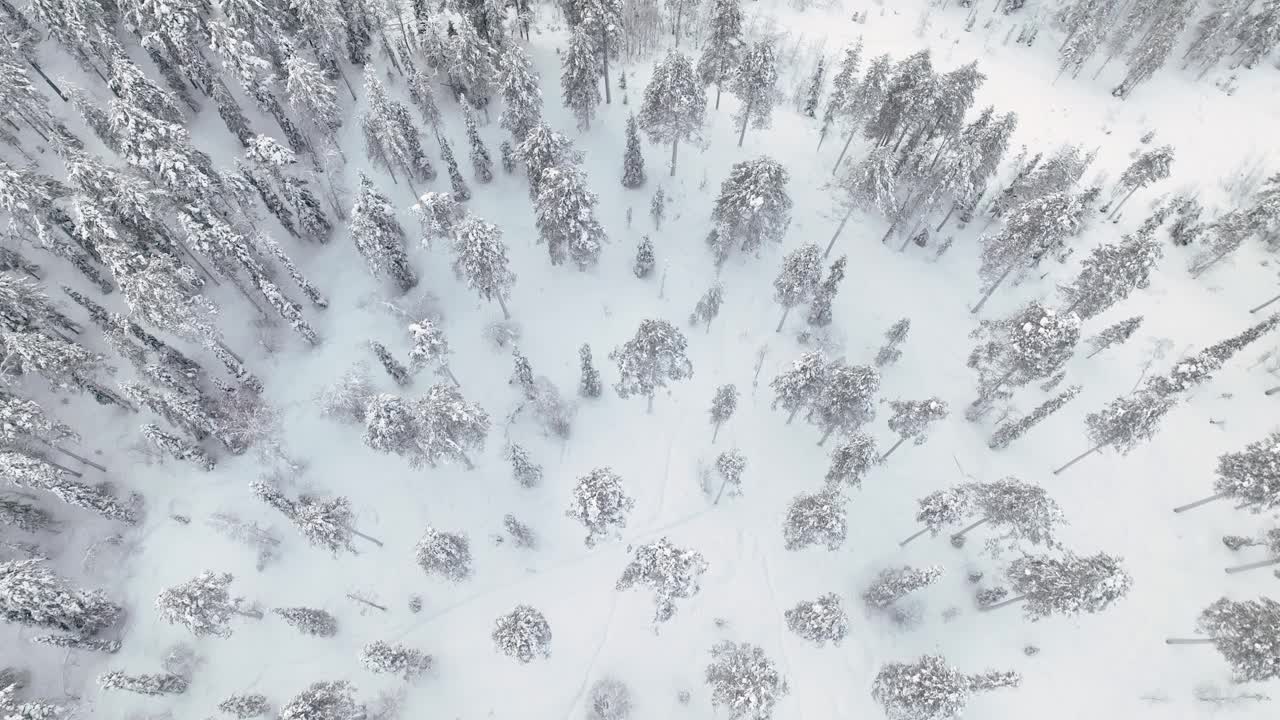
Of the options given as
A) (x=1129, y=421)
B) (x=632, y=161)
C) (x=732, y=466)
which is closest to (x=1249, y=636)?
(x=1129, y=421)

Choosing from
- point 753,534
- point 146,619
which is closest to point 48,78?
point 146,619

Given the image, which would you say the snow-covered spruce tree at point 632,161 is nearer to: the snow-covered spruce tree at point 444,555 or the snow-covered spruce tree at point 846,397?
the snow-covered spruce tree at point 846,397

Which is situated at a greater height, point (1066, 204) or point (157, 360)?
point (1066, 204)

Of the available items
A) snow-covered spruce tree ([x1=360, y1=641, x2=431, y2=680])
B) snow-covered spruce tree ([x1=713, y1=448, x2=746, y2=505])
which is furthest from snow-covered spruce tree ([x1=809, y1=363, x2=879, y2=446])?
snow-covered spruce tree ([x1=360, y1=641, x2=431, y2=680])

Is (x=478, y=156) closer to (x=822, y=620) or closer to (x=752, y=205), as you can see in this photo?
(x=752, y=205)

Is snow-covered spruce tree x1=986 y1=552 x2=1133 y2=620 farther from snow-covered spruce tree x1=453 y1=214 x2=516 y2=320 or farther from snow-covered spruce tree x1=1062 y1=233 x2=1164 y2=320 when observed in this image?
snow-covered spruce tree x1=453 y1=214 x2=516 y2=320

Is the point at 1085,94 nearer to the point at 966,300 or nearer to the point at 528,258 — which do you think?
the point at 966,300
